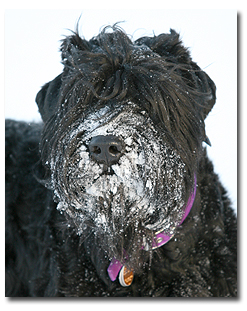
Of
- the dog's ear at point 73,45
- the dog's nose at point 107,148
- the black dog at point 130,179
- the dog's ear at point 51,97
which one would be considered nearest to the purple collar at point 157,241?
the black dog at point 130,179

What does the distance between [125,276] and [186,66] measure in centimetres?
164

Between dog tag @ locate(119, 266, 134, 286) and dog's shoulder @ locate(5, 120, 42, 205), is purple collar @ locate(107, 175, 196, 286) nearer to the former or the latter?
dog tag @ locate(119, 266, 134, 286)

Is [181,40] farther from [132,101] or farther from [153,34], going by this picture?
[132,101]

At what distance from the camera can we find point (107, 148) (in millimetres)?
1925

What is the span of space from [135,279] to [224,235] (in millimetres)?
815

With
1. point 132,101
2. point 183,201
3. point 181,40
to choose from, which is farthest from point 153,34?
point 183,201

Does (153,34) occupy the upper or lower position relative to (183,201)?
upper

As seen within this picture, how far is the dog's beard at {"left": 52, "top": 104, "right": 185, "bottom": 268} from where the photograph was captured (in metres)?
2.05

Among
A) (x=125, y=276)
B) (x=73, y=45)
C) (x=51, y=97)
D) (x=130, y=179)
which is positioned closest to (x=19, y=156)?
(x=51, y=97)

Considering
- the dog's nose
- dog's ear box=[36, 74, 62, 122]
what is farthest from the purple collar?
dog's ear box=[36, 74, 62, 122]

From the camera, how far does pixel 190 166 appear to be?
2.39 meters

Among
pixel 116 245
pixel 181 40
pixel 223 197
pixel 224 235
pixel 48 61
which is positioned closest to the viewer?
pixel 116 245

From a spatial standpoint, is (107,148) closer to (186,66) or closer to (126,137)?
(126,137)

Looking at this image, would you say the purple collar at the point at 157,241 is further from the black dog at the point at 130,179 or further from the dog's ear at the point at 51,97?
the dog's ear at the point at 51,97
